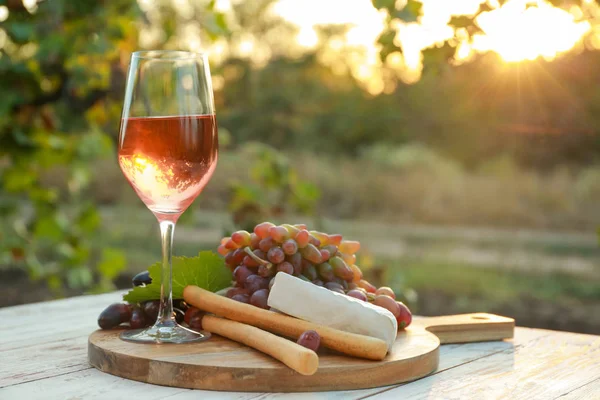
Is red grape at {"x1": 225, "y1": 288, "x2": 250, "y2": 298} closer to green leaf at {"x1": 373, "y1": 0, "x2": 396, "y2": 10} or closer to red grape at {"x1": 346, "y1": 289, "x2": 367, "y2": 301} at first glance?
red grape at {"x1": 346, "y1": 289, "x2": 367, "y2": 301}

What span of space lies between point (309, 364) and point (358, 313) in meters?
0.13

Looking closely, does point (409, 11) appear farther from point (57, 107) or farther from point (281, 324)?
point (57, 107)

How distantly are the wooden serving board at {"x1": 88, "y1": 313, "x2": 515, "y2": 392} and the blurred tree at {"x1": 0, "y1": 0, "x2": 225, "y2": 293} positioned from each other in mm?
1618

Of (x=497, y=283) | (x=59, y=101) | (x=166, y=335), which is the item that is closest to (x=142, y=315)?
(x=166, y=335)

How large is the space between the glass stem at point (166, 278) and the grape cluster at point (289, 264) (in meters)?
0.09

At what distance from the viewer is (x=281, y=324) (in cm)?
90

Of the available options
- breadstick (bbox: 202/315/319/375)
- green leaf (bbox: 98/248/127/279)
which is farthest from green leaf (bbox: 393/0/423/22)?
green leaf (bbox: 98/248/127/279)

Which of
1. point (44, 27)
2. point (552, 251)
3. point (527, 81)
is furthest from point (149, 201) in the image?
point (552, 251)

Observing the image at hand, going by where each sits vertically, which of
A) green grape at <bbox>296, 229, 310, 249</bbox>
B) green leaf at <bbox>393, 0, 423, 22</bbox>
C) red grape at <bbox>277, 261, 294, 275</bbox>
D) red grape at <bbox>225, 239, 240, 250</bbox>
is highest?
green leaf at <bbox>393, 0, 423, 22</bbox>

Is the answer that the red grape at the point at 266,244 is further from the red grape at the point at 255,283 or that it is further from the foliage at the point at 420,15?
the foliage at the point at 420,15

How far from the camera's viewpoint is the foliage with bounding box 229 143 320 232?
10.2 ft

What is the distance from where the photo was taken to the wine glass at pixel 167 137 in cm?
91

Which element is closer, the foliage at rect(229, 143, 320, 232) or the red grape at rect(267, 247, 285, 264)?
the red grape at rect(267, 247, 285, 264)

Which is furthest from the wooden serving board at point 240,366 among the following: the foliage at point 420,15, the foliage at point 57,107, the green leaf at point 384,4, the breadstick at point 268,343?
the foliage at point 57,107
